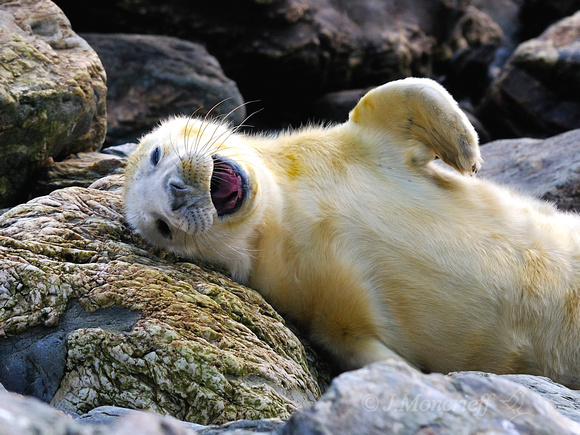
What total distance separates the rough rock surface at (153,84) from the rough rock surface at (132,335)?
4384 mm

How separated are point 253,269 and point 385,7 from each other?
7.53m

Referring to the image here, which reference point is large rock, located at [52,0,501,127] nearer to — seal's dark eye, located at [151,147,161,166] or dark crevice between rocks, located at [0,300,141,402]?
seal's dark eye, located at [151,147,161,166]

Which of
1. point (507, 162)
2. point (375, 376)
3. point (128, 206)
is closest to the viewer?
point (375, 376)

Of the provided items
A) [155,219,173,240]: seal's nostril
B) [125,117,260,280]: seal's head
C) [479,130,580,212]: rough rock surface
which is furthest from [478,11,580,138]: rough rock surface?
[155,219,173,240]: seal's nostril

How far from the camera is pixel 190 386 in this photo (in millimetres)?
2834

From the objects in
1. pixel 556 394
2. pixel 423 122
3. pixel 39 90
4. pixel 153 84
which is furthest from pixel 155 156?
pixel 153 84

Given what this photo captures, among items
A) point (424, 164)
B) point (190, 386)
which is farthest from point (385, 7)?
point (190, 386)

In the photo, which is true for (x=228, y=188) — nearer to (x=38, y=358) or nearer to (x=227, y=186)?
(x=227, y=186)

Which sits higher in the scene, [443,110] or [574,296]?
[443,110]

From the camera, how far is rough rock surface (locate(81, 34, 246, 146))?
25.7 ft

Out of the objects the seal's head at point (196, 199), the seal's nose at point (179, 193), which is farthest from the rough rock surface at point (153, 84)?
the seal's nose at point (179, 193)

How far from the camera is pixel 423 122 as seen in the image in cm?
416

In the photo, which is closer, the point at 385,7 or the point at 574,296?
the point at 574,296

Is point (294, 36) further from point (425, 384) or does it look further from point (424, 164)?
point (425, 384)
